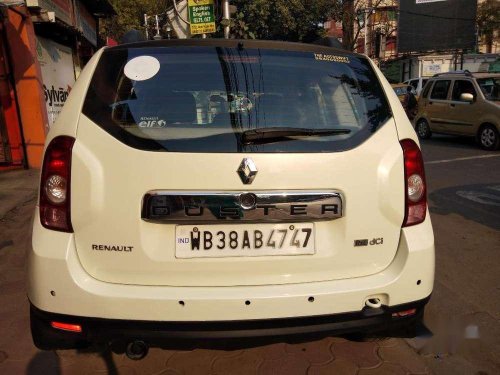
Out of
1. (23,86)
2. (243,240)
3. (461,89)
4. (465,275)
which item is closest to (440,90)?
(461,89)

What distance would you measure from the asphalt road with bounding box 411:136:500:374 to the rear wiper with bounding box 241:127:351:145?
Result: 139 cm

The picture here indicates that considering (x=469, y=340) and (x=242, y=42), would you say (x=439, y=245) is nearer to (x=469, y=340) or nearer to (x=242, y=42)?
(x=469, y=340)

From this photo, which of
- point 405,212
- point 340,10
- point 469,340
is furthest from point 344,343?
point 340,10

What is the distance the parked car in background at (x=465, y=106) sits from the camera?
9.97 meters

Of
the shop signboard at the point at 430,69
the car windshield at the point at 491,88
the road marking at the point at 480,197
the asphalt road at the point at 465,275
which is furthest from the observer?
the shop signboard at the point at 430,69

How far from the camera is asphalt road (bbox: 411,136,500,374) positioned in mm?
2439

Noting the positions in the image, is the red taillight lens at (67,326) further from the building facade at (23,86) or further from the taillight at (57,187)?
the building facade at (23,86)

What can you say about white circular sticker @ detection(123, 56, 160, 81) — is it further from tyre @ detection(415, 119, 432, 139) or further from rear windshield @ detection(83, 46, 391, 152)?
tyre @ detection(415, 119, 432, 139)

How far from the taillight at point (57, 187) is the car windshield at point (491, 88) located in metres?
10.4

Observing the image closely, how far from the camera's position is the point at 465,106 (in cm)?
1048

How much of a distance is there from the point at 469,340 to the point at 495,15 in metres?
41.5

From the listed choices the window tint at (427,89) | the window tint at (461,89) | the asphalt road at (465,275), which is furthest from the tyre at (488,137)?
the asphalt road at (465,275)

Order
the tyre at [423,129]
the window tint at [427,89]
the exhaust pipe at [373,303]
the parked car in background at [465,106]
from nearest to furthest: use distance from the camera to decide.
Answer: the exhaust pipe at [373,303] < the parked car in background at [465,106] < the window tint at [427,89] < the tyre at [423,129]

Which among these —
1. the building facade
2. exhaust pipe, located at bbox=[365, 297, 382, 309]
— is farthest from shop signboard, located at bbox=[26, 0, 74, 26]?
exhaust pipe, located at bbox=[365, 297, 382, 309]
